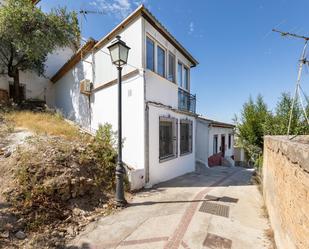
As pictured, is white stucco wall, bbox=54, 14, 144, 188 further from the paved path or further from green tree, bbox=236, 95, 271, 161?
green tree, bbox=236, 95, 271, 161

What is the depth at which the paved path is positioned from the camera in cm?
326

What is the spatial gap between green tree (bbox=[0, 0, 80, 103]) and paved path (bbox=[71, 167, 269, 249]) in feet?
34.1

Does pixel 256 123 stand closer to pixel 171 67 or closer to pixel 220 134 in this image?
pixel 220 134

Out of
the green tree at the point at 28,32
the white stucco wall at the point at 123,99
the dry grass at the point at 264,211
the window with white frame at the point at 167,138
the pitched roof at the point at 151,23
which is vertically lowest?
the dry grass at the point at 264,211

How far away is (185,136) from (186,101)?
6.02 ft

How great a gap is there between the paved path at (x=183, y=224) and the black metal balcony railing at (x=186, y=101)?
4739 mm

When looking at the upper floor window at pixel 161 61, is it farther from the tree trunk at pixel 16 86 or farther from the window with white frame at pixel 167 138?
the tree trunk at pixel 16 86

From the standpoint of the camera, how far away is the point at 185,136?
9.50m

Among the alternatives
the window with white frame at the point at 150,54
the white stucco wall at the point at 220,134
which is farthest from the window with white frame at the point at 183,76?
the white stucco wall at the point at 220,134

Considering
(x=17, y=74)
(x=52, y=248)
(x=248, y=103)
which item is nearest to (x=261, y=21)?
(x=248, y=103)

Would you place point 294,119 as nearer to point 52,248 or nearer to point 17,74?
point 52,248

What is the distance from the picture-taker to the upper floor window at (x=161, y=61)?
25.6 ft

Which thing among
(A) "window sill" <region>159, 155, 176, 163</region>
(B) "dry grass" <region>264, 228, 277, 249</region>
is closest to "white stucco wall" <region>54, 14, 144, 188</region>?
(A) "window sill" <region>159, 155, 176, 163</region>

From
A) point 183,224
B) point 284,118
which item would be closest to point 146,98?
point 183,224
